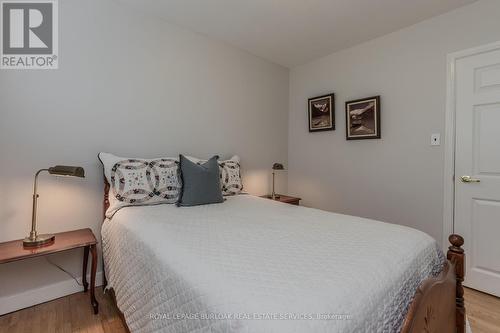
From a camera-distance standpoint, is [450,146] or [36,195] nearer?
[36,195]

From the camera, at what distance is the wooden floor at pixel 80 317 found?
1.62m

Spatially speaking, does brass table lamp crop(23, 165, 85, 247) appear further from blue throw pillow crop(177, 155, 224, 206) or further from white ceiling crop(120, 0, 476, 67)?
white ceiling crop(120, 0, 476, 67)

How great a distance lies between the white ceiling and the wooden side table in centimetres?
198

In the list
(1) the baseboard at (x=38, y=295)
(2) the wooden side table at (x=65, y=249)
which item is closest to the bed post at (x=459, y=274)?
(2) the wooden side table at (x=65, y=249)

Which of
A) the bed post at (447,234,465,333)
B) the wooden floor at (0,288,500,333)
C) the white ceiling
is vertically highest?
the white ceiling

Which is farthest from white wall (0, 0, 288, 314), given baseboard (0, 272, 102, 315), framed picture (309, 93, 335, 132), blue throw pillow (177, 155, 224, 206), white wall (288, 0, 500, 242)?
white wall (288, 0, 500, 242)

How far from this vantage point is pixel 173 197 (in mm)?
2137

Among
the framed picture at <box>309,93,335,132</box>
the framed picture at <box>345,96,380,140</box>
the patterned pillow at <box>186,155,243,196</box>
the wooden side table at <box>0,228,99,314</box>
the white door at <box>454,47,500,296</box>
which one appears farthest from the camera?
the framed picture at <box>309,93,335,132</box>

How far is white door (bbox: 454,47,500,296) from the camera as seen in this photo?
2047 mm

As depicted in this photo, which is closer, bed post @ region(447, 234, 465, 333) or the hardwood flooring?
bed post @ region(447, 234, 465, 333)

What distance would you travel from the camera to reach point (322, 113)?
10.6 feet

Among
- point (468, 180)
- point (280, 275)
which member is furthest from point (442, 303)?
point (468, 180)

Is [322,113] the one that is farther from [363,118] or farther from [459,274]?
[459,274]

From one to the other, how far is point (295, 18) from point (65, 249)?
2.66 meters
